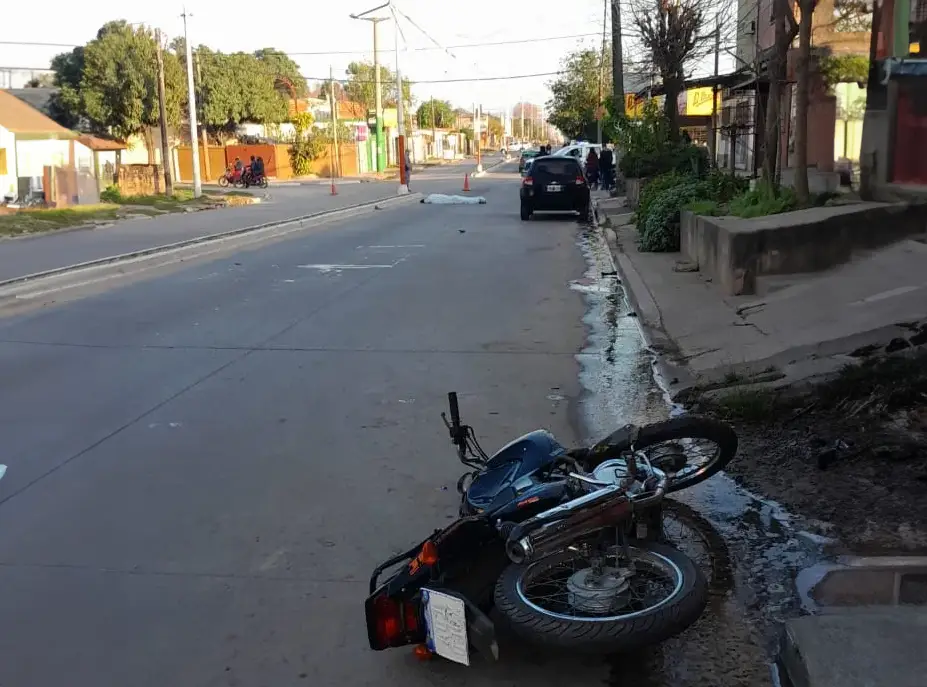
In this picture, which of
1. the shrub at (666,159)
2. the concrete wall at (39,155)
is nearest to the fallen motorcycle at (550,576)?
the shrub at (666,159)

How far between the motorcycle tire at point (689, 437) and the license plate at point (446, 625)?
104cm

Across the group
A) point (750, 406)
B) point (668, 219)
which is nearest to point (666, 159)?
point (668, 219)

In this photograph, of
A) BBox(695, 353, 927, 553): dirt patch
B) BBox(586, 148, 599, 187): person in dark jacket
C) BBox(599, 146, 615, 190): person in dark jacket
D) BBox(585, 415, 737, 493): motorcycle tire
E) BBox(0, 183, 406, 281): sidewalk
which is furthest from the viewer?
BBox(586, 148, 599, 187): person in dark jacket

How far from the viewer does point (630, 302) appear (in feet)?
41.7

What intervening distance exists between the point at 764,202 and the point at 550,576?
1127 cm

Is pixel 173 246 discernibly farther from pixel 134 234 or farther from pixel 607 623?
pixel 607 623

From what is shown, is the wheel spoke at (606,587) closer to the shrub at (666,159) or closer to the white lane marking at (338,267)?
the white lane marking at (338,267)

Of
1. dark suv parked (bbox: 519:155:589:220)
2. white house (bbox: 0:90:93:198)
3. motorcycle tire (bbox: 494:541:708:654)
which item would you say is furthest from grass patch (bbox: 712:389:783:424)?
white house (bbox: 0:90:93:198)

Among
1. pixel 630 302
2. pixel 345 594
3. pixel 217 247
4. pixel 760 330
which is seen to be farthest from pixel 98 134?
pixel 345 594

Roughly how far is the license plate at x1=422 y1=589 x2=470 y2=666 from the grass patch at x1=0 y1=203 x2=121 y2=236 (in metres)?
22.8

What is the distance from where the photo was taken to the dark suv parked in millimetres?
25828

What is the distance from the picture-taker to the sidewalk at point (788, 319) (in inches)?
309

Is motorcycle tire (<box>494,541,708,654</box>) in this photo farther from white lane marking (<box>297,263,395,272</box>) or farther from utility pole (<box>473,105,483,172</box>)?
utility pole (<box>473,105,483,172</box>)

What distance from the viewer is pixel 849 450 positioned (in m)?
5.65
